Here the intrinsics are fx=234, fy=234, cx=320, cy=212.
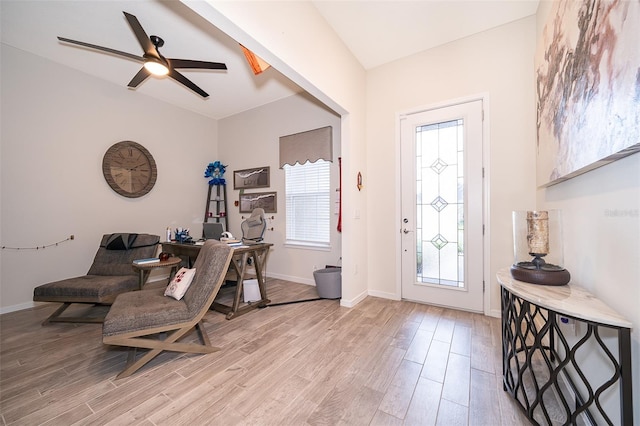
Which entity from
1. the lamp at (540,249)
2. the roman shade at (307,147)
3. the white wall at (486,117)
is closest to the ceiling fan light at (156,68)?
the roman shade at (307,147)

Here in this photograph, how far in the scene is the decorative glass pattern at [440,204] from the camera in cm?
279

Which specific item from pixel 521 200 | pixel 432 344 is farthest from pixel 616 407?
pixel 521 200

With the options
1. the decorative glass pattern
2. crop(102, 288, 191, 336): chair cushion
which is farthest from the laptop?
the decorative glass pattern

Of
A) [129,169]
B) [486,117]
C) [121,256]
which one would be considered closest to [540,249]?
[486,117]

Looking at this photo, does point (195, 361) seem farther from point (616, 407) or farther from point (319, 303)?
point (616, 407)

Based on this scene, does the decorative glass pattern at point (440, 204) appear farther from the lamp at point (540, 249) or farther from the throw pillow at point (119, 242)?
the throw pillow at point (119, 242)

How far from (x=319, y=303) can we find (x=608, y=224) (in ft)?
8.84

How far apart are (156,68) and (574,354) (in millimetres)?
Result: 4119

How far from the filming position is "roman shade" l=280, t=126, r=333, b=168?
12.4 feet

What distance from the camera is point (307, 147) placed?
395cm

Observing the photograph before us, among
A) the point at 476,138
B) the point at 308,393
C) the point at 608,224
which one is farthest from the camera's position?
the point at 476,138

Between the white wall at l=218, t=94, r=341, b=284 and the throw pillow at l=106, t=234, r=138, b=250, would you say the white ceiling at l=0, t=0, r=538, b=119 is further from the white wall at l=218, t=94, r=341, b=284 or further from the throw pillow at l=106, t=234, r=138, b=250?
the throw pillow at l=106, t=234, r=138, b=250

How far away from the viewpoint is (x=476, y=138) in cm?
268

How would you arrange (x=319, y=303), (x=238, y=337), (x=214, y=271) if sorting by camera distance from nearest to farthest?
1. (x=214, y=271)
2. (x=238, y=337)
3. (x=319, y=303)
